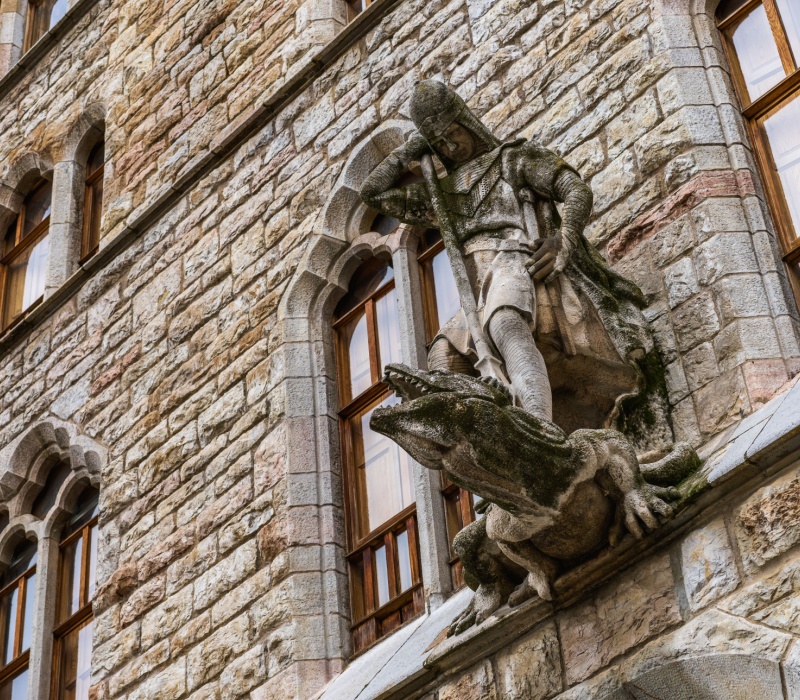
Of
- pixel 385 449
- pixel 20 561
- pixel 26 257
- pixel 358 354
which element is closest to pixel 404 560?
pixel 385 449

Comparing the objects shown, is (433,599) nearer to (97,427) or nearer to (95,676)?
(95,676)

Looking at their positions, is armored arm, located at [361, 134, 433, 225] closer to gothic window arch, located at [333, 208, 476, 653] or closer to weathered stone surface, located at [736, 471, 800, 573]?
gothic window arch, located at [333, 208, 476, 653]

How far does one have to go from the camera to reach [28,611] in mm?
10312

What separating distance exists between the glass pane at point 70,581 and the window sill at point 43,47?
458 centimetres

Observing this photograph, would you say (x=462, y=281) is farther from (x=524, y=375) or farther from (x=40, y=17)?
(x=40, y=17)

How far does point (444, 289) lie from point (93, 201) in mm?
4297

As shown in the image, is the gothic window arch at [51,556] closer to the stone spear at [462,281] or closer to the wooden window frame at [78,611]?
the wooden window frame at [78,611]

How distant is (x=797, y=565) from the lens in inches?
224

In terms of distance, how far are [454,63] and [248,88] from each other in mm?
1987

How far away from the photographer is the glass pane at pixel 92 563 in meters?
9.86

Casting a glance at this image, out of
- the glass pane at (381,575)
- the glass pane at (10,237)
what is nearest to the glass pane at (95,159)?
the glass pane at (10,237)

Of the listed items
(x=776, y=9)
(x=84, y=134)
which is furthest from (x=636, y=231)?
(x=84, y=134)

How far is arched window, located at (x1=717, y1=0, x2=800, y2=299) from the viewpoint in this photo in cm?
724

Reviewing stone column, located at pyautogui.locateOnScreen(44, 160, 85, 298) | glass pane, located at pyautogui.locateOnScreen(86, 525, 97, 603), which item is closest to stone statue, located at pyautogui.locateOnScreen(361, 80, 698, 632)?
glass pane, located at pyautogui.locateOnScreen(86, 525, 97, 603)
